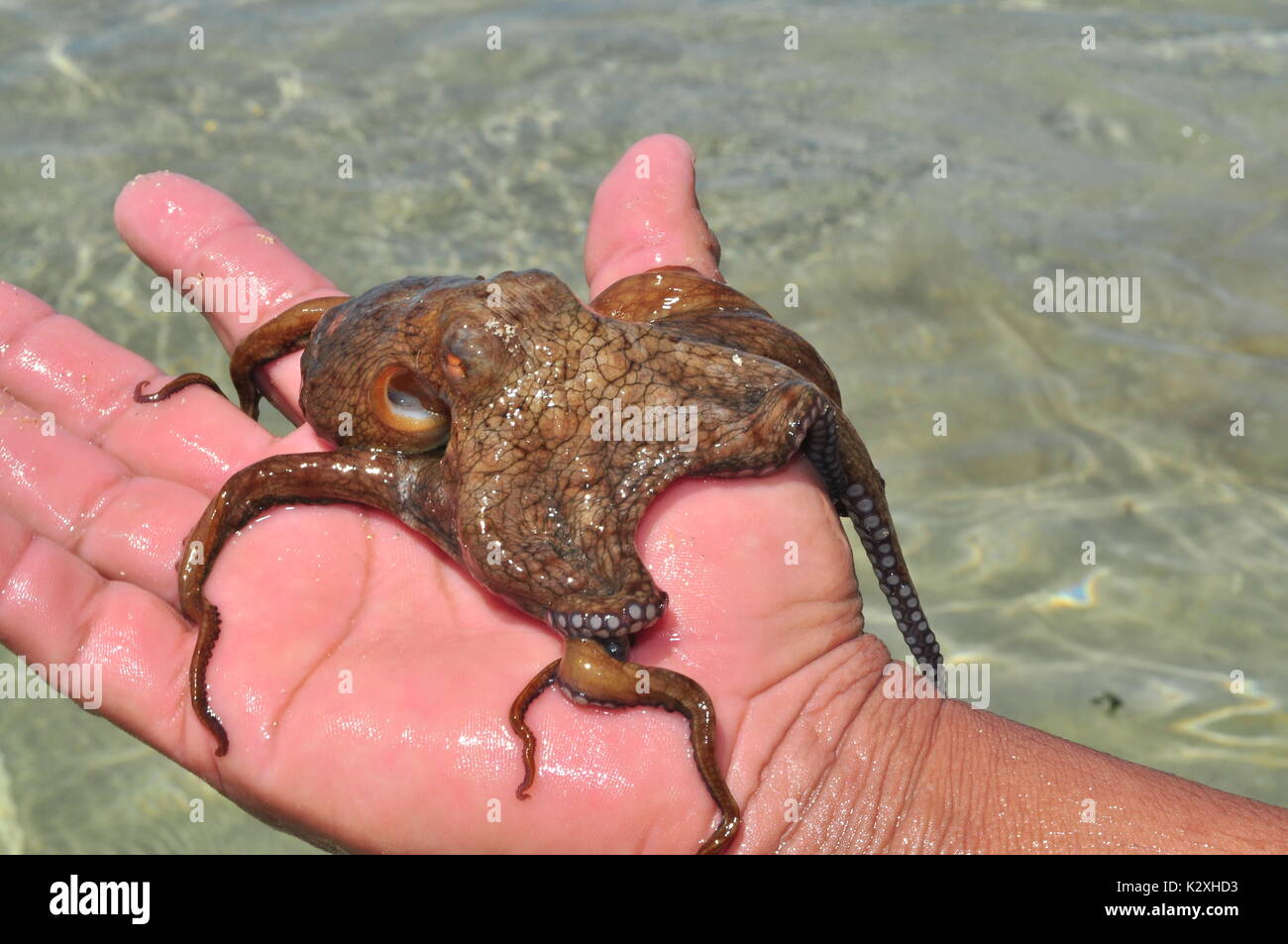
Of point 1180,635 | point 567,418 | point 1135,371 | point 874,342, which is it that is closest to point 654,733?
point 567,418

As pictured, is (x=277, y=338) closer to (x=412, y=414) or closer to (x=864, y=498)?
(x=412, y=414)

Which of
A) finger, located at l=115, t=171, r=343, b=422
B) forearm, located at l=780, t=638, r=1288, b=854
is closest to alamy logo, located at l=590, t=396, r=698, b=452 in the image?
forearm, located at l=780, t=638, r=1288, b=854

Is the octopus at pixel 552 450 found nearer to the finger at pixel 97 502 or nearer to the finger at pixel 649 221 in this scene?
the finger at pixel 97 502

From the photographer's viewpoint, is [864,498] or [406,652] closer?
[406,652]

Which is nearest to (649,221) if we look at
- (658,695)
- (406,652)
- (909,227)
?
(406,652)

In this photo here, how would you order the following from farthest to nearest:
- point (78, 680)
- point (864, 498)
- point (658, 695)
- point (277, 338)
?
point (277, 338) < point (864, 498) < point (78, 680) < point (658, 695)

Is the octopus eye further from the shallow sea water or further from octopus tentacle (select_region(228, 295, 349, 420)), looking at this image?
the shallow sea water

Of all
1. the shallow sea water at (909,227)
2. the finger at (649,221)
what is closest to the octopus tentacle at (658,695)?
the finger at (649,221)

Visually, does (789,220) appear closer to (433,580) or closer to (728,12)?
(728,12)
